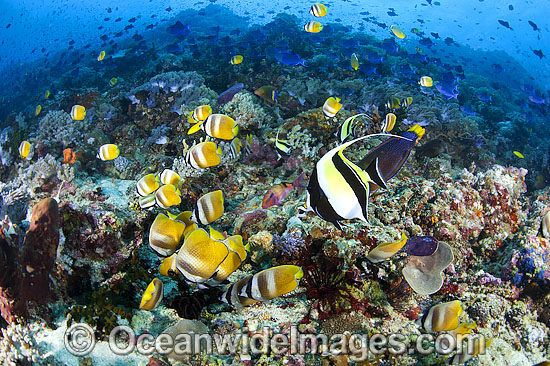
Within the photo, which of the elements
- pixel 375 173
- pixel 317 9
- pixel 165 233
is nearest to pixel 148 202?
pixel 165 233

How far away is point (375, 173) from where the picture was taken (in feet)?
4.91

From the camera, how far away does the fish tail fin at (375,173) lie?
4.88ft

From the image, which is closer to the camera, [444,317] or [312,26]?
[444,317]

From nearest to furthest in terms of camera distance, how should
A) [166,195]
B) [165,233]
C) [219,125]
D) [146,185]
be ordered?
[165,233] → [166,195] → [146,185] → [219,125]

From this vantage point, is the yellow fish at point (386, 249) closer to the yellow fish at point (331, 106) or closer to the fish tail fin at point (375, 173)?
the fish tail fin at point (375, 173)

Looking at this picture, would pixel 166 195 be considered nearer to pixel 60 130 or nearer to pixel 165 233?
pixel 165 233

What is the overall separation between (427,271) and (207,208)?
7.80 feet

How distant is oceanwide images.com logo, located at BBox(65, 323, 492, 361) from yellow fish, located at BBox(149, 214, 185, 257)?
0.81m

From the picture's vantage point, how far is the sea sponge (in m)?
2.67

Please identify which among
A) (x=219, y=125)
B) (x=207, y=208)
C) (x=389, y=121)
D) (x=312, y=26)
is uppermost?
(x=312, y=26)

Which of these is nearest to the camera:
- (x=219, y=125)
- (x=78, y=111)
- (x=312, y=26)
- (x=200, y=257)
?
(x=200, y=257)

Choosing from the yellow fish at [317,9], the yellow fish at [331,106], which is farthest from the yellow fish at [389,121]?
the yellow fish at [317,9]

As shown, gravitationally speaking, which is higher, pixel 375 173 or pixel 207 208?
pixel 375 173

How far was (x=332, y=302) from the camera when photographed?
8.93 feet
